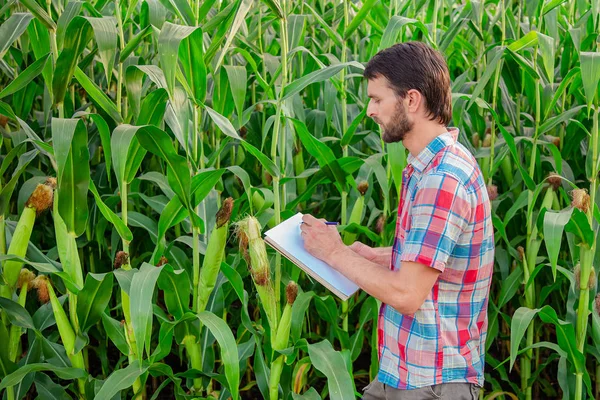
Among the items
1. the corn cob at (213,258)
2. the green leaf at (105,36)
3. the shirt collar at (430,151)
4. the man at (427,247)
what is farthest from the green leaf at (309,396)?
the green leaf at (105,36)

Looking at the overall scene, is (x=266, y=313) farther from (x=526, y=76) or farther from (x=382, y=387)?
(x=526, y=76)

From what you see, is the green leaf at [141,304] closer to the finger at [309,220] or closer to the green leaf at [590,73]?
the finger at [309,220]

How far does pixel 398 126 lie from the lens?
82.2 inches

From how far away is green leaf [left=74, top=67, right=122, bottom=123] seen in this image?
8.32 ft

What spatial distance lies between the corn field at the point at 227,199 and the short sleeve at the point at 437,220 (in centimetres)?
60

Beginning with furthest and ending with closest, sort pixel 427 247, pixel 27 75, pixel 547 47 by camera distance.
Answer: pixel 547 47 < pixel 27 75 < pixel 427 247

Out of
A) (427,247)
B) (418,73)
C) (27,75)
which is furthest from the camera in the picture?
(27,75)

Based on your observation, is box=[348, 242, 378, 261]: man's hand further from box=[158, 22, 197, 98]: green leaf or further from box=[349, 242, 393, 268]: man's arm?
box=[158, 22, 197, 98]: green leaf

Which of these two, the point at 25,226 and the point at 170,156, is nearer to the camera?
the point at 170,156

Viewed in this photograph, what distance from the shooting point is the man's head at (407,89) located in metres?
2.05

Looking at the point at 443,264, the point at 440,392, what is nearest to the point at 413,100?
the point at 443,264

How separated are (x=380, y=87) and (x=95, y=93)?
1039 millimetres

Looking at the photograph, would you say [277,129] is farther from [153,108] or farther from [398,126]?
[398,126]

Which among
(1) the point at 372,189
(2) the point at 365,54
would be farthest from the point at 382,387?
(2) the point at 365,54
